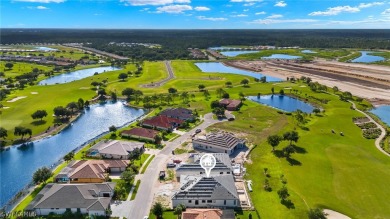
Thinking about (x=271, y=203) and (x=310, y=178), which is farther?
(x=310, y=178)

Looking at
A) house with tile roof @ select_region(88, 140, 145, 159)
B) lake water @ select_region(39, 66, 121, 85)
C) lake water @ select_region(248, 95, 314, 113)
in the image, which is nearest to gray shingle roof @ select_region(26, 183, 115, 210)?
house with tile roof @ select_region(88, 140, 145, 159)

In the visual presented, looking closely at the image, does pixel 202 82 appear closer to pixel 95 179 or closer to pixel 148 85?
pixel 148 85

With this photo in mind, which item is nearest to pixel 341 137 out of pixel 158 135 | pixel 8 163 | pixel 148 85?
pixel 158 135

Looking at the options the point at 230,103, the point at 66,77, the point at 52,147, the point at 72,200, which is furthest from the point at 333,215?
the point at 66,77

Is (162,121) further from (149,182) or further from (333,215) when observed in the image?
(333,215)

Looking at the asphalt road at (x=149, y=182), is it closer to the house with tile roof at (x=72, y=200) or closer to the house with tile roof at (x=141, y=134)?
the house with tile roof at (x=72, y=200)

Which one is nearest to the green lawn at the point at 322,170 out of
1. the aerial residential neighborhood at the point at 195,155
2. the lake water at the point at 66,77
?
the aerial residential neighborhood at the point at 195,155

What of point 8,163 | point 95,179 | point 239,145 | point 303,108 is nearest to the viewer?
point 95,179
